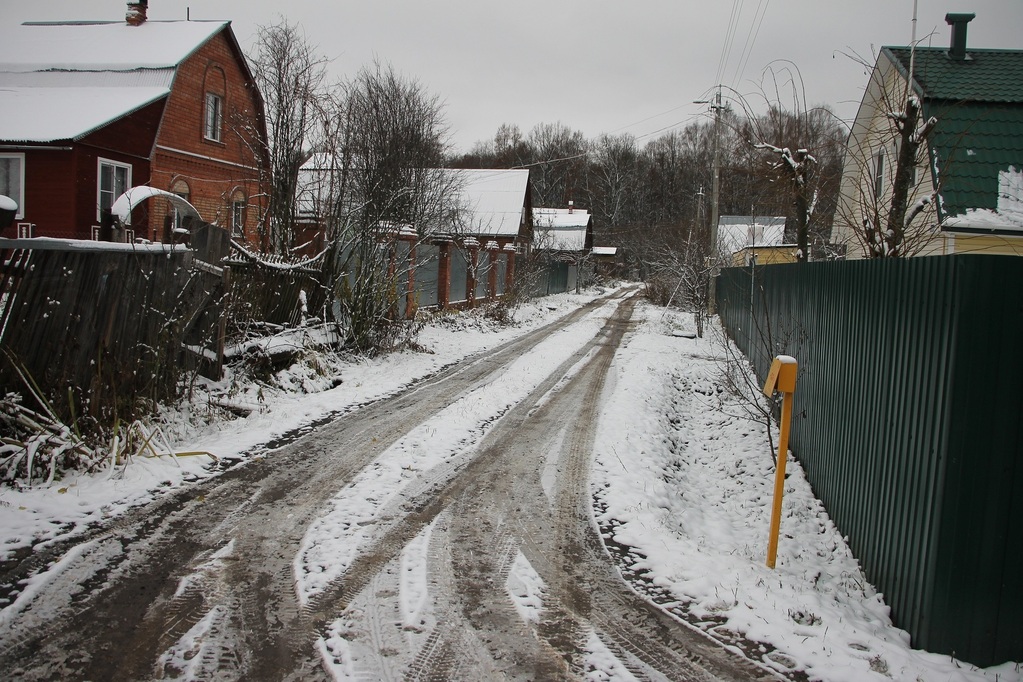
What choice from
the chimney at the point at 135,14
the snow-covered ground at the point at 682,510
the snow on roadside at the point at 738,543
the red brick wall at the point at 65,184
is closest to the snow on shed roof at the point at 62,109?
the red brick wall at the point at 65,184

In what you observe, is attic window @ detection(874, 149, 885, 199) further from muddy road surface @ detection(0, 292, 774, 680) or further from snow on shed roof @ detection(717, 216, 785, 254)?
snow on shed roof @ detection(717, 216, 785, 254)

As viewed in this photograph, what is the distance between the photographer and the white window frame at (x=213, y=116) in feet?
65.6

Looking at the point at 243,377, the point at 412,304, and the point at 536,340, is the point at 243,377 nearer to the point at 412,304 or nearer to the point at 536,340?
the point at 412,304

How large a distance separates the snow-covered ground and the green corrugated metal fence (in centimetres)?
20

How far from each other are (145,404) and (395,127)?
16.6m

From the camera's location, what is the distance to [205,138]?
19781 mm

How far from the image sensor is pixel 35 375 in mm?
5625

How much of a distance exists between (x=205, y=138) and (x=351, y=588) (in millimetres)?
18986

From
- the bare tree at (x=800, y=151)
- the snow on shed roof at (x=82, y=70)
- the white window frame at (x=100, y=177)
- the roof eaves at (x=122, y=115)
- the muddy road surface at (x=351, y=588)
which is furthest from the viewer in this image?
the white window frame at (x=100, y=177)

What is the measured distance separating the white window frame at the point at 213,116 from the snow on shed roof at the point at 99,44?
1.63 metres

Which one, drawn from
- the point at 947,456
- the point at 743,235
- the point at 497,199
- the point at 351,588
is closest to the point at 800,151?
the point at 947,456

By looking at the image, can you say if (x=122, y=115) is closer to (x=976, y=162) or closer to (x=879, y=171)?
(x=879, y=171)

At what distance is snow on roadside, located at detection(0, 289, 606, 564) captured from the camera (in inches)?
A: 180

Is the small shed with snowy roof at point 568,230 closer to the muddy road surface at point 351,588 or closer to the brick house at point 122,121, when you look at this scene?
the brick house at point 122,121
